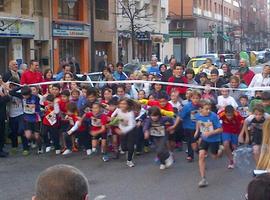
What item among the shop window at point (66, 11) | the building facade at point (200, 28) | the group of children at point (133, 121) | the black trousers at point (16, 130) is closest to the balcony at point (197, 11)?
the building facade at point (200, 28)

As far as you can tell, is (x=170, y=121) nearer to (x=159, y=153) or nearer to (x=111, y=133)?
(x=159, y=153)

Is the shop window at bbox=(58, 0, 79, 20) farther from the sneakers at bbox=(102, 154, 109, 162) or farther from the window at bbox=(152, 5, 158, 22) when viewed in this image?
the sneakers at bbox=(102, 154, 109, 162)

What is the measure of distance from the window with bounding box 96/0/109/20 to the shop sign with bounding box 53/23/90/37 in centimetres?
339

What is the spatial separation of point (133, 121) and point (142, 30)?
119 feet

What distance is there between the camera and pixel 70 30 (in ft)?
107

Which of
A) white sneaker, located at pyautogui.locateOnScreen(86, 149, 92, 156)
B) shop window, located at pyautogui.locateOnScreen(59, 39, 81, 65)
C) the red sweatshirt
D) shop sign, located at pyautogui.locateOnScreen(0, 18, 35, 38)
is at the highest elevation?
shop sign, located at pyautogui.locateOnScreen(0, 18, 35, 38)

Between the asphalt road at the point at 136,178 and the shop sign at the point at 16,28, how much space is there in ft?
51.1

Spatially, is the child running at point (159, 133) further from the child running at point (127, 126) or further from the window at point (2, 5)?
the window at point (2, 5)

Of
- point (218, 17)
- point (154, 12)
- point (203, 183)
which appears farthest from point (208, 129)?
point (218, 17)

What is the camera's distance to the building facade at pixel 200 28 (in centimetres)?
6200

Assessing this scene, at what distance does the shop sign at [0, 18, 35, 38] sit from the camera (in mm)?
25584

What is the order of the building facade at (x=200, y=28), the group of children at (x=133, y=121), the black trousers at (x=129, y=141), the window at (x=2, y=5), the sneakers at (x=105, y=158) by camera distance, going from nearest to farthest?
the group of children at (x=133, y=121), the black trousers at (x=129, y=141), the sneakers at (x=105, y=158), the window at (x=2, y=5), the building facade at (x=200, y=28)

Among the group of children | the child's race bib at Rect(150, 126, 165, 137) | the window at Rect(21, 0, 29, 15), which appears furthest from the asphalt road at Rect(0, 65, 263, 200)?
the window at Rect(21, 0, 29, 15)

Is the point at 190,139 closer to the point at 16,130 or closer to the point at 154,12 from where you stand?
the point at 16,130
